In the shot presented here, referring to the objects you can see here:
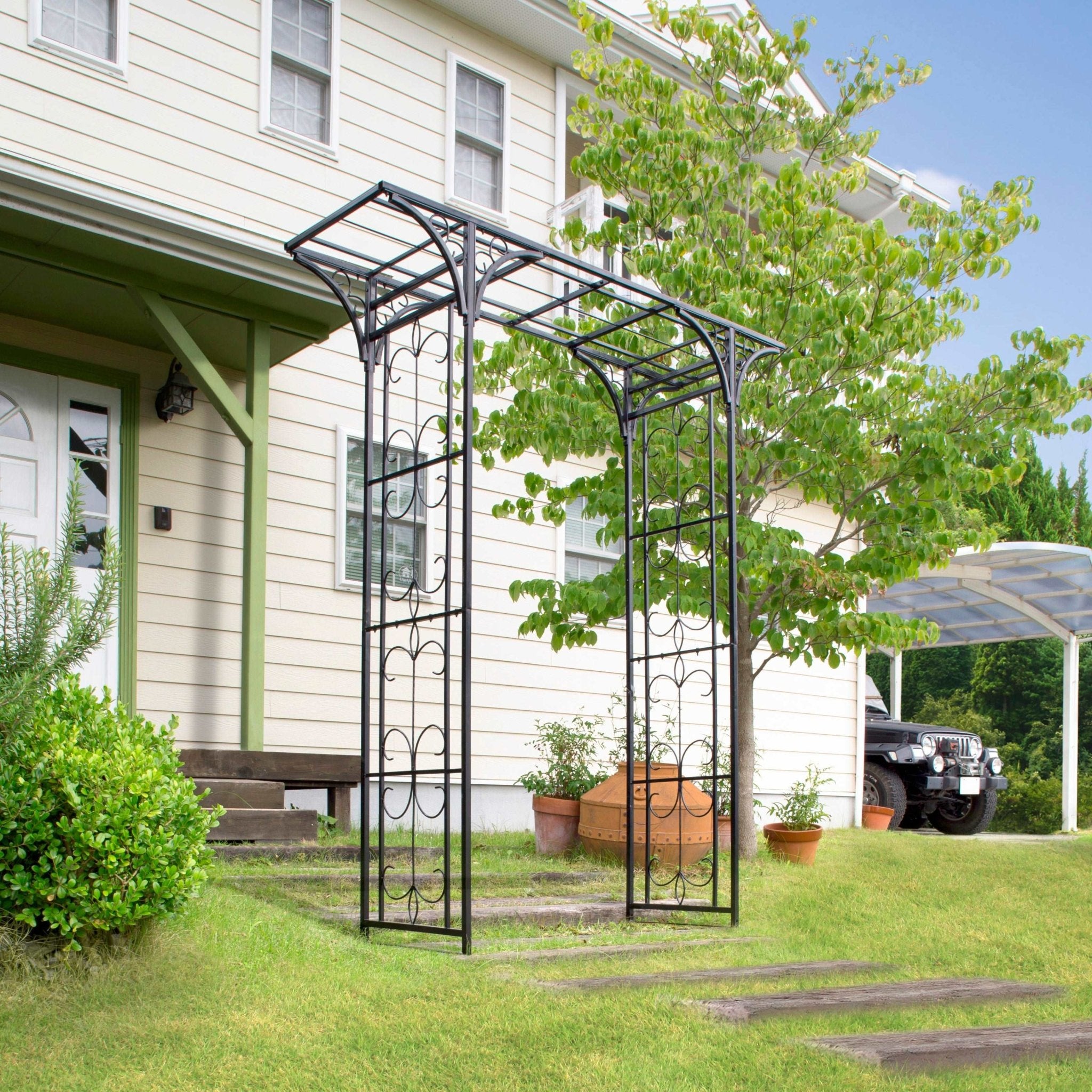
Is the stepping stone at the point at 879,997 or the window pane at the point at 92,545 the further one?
the window pane at the point at 92,545

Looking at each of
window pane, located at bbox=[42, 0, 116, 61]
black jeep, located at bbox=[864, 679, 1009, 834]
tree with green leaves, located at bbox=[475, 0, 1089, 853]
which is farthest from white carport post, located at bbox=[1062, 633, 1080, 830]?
window pane, located at bbox=[42, 0, 116, 61]

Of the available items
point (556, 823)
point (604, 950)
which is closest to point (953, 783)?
point (556, 823)

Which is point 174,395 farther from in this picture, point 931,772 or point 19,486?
point 931,772

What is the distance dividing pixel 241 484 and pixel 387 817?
2.71 metres

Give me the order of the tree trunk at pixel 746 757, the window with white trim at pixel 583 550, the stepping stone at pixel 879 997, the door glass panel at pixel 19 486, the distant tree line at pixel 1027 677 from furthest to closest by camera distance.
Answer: the distant tree line at pixel 1027 677, the window with white trim at pixel 583 550, the tree trunk at pixel 746 757, the door glass panel at pixel 19 486, the stepping stone at pixel 879 997

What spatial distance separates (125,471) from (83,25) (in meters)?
2.80

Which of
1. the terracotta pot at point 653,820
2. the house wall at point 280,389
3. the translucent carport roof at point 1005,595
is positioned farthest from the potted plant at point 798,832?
the translucent carport roof at point 1005,595

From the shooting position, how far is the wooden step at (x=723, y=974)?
3.88 meters

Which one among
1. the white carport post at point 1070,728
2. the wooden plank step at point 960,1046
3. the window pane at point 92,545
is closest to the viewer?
the wooden plank step at point 960,1046

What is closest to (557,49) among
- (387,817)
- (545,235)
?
(545,235)

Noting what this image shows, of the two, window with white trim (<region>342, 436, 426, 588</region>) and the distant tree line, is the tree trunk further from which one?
the distant tree line

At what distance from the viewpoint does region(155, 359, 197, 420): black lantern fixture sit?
23.8 ft

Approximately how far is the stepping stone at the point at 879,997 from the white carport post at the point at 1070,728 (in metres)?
10.1

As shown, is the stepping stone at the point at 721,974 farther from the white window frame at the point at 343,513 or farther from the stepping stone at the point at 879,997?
the white window frame at the point at 343,513
